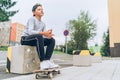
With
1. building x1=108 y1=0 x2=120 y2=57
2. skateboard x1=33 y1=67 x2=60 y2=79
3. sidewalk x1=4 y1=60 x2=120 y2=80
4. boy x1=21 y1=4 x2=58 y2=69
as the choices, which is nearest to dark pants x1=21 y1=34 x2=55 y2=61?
boy x1=21 y1=4 x2=58 y2=69

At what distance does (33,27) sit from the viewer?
462cm

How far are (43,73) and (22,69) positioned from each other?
2.71 feet

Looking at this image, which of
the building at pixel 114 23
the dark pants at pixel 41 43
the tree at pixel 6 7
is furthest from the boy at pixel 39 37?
the building at pixel 114 23

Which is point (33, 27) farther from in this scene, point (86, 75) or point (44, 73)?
point (86, 75)

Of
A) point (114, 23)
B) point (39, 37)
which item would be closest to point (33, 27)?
point (39, 37)

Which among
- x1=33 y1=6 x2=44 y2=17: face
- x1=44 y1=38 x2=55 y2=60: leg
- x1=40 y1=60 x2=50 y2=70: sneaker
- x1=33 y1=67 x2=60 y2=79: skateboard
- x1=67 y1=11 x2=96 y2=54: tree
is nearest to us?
x1=33 y1=67 x2=60 y2=79: skateboard

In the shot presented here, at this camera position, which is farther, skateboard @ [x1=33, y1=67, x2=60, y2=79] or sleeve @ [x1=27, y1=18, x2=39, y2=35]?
sleeve @ [x1=27, y1=18, x2=39, y2=35]

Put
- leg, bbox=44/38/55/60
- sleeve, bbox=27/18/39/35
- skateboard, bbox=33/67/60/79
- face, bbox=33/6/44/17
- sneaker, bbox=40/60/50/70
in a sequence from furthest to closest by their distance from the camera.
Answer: face, bbox=33/6/44/17
leg, bbox=44/38/55/60
sleeve, bbox=27/18/39/35
sneaker, bbox=40/60/50/70
skateboard, bbox=33/67/60/79

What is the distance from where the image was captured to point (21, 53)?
5.13 m

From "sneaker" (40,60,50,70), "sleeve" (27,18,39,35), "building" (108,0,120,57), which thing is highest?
"building" (108,0,120,57)

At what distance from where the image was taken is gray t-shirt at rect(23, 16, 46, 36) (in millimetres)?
4543

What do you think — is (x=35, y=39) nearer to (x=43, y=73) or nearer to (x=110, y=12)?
(x=43, y=73)

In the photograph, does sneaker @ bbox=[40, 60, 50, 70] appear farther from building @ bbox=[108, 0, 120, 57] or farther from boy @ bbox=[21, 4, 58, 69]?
building @ bbox=[108, 0, 120, 57]

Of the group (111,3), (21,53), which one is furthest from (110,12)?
(21,53)
